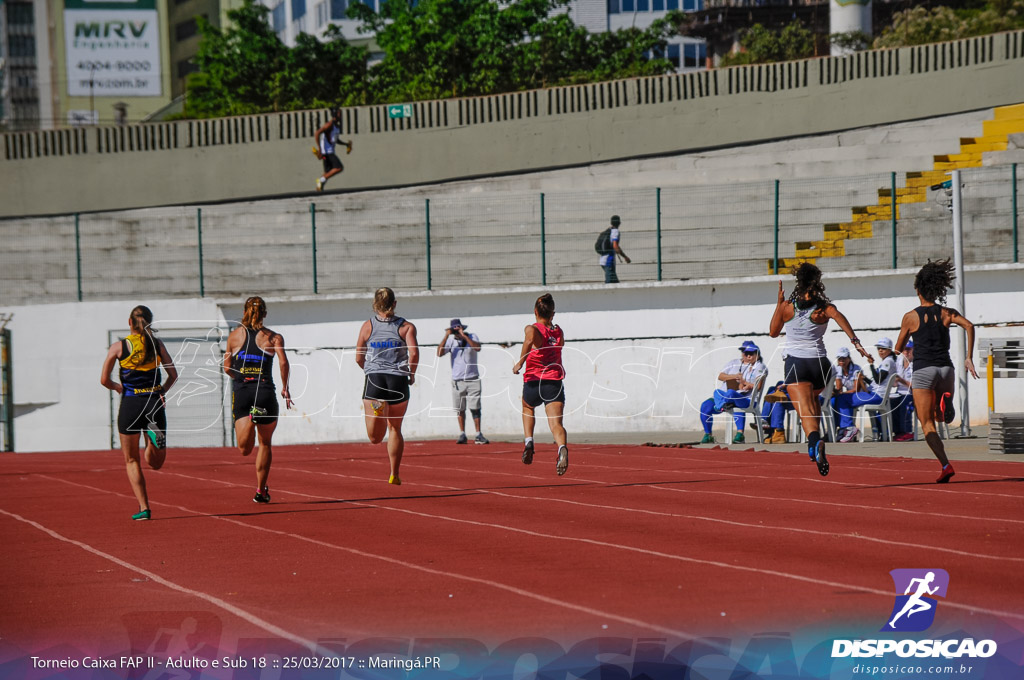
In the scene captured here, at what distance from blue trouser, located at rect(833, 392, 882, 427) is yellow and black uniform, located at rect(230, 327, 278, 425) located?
34.5 feet

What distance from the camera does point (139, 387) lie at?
37.7 ft

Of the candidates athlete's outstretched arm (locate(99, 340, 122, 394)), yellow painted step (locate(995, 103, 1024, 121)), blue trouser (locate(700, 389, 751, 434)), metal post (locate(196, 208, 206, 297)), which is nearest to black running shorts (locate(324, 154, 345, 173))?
metal post (locate(196, 208, 206, 297))

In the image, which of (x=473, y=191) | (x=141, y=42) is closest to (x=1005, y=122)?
(x=473, y=191)

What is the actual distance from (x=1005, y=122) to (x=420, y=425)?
1627 centimetres

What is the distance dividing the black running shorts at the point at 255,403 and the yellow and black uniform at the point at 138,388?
73cm

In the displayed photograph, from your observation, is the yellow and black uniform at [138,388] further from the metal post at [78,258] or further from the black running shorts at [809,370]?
the metal post at [78,258]

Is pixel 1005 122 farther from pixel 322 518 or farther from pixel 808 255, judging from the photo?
pixel 322 518

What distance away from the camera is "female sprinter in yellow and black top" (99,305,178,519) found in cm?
1137

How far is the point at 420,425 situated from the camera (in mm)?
25219

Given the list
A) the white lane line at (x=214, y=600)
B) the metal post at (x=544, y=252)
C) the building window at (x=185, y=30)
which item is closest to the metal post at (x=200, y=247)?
the metal post at (x=544, y=252)

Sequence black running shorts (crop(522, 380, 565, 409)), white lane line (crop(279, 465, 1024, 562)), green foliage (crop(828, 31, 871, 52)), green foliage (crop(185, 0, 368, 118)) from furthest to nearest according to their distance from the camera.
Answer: green foliage (crop(828, 31, 871, 52)), green foliage (crop(185, 0, 368, 118)), black running shorts (crop(522, 380, 565, 409)), white lane line (crop(279, 465, 1024, 562))

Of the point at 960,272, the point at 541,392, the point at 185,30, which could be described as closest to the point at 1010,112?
the point at 960,272

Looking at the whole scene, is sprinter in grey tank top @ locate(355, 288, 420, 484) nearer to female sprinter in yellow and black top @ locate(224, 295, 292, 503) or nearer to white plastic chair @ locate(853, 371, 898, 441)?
female sprinter in yellow and black top @ locate(224, 295, 292, 503)

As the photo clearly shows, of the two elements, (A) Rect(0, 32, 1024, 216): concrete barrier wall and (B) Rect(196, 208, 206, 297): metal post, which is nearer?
(B) Rect(196, 208, 206, 297): metal post
